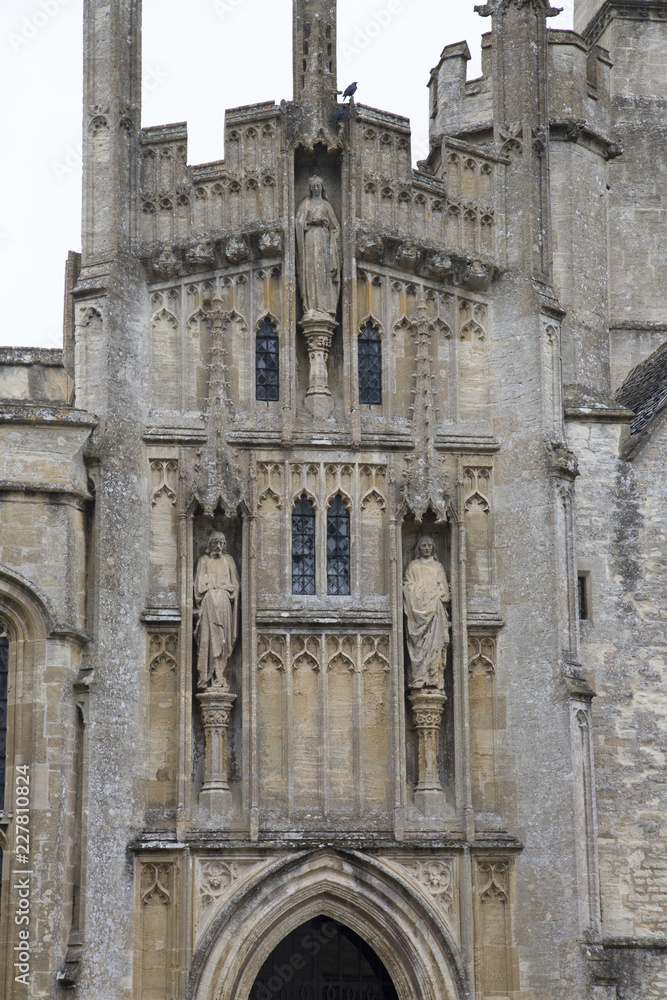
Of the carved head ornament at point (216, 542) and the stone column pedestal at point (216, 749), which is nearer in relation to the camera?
the stone column pedestal at point (216, 749)

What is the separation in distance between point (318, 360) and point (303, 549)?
207cm

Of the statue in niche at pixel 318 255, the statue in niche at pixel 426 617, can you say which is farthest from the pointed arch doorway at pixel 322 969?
the statue in niche at pixel 318 255

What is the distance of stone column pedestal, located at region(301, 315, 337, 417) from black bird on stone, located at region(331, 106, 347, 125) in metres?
2.21

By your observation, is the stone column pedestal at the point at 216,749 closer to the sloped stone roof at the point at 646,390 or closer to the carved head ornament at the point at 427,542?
the carved head ornament at the point at 427,542

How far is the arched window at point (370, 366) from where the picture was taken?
2002 cm

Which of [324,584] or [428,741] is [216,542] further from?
[428,741]

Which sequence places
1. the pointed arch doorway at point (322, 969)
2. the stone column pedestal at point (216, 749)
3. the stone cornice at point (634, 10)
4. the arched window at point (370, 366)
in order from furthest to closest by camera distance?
the stone cornice at point (634, 10)
the arched window at point (370, 366)
the pointed arch doorway at point (322, 969)
the stone column pedestal at point (216, 749)

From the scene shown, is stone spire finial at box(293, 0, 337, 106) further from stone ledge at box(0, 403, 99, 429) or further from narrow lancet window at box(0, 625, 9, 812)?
narrow lancet window at box(0, 625, 9, 812)

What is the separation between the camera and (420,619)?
62.8 feet

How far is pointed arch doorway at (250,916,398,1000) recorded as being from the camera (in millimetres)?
18750

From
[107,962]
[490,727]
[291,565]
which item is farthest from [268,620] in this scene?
[107,962]

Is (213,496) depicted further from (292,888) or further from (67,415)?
(292,888)

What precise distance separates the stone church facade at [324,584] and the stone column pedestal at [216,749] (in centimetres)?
5

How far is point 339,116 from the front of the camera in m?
20.2
